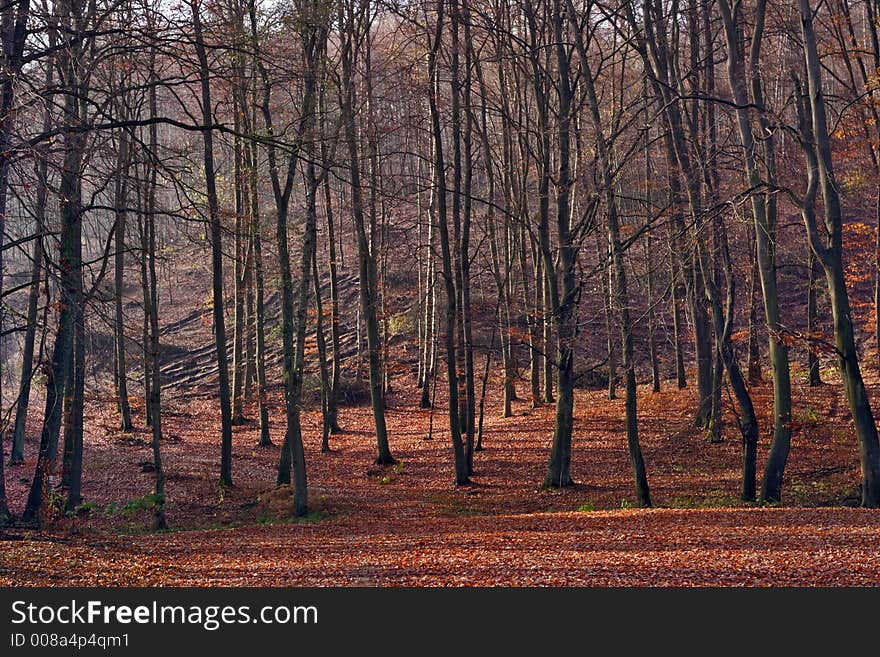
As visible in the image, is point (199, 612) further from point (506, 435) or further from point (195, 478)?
point (506, 435)

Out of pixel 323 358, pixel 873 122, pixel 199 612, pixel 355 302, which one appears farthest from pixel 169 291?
pixel 199 612

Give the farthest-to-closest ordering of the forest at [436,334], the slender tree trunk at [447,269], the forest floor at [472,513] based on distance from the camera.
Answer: the slender tree trunk at [447,269]
the forest at [436,334]
the forest floor at [472,513]

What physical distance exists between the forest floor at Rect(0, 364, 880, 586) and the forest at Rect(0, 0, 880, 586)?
74mm

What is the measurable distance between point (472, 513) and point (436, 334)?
12.3 meters

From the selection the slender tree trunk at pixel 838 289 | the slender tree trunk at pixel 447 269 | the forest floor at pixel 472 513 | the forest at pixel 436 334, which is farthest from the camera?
the slender tree trunk at pixel 447 269

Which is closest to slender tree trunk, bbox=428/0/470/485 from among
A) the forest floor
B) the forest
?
the forest

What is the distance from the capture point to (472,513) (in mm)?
15273

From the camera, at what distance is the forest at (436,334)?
8.63m

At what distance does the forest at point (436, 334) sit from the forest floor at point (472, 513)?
74 millimetres

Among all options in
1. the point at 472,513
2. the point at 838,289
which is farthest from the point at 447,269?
the point at 838,289

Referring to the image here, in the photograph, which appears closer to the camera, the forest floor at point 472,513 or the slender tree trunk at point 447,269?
the forest floor at point 472,513

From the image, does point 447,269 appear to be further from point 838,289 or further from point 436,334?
point 436,334

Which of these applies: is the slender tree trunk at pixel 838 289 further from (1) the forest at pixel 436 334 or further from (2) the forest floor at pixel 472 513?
(2) the forest floor at pixel 472 513

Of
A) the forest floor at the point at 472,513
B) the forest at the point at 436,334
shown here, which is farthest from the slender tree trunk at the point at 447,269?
the forest floor at the point at 472,513
